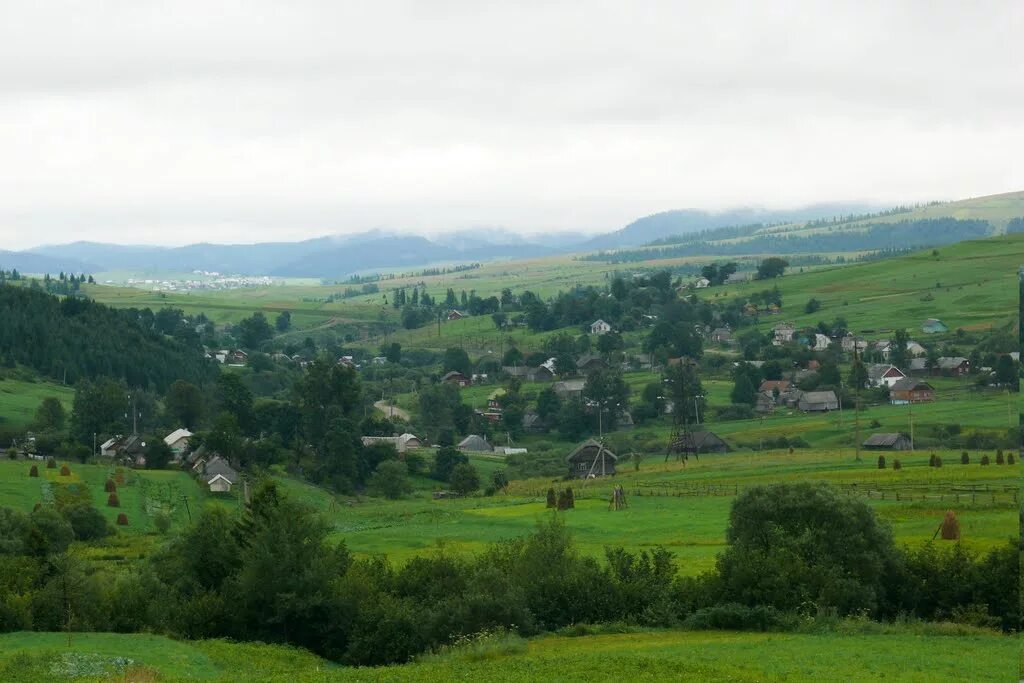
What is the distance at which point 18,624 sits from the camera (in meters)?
43.5

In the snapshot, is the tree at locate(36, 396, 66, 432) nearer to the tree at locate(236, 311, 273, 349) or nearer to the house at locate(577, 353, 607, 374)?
the house at locate(577, 353, 607, 374)

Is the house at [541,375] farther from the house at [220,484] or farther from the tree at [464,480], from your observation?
the house at [220,484]

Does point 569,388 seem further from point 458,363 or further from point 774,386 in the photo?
point 458,363

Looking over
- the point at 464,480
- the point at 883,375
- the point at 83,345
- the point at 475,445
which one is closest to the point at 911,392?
the point at 883,375

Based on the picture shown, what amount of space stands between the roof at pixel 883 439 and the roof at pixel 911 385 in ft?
70.8

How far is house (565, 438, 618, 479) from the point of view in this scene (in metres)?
93.3

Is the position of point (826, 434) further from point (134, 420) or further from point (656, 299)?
point (656, 299)

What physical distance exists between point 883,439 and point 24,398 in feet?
232

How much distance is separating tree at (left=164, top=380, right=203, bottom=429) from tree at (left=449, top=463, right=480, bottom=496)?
30504 mm

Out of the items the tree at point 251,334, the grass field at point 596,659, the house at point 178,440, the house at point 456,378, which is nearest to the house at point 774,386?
the house at point 456,378

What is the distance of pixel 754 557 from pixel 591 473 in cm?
4879

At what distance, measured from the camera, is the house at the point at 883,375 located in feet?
403

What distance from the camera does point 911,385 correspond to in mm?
115562

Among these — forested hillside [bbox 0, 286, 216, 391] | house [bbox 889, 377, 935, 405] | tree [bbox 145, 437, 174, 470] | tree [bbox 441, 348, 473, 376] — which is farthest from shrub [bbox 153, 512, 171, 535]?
tree [bbox 441, 348, 473, 376]
